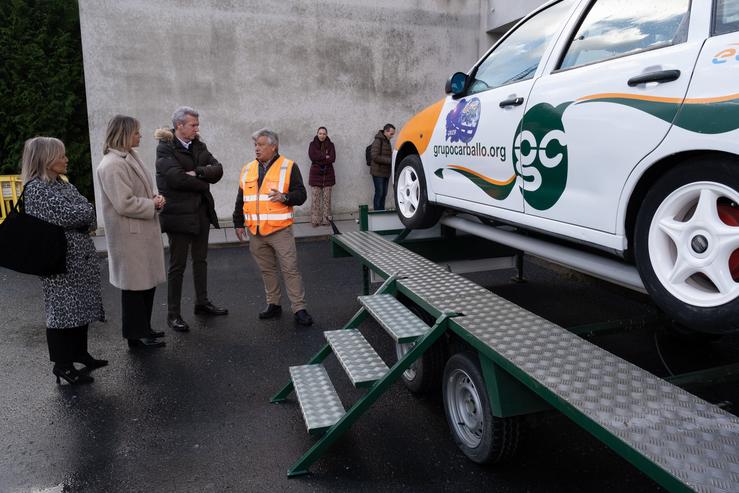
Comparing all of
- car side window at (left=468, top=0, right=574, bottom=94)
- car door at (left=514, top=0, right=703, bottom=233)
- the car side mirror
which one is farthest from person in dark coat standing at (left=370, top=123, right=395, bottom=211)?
car door at (left=514, top=0, right=703, bottom=233)

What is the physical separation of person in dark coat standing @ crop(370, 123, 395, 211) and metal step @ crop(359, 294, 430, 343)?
315 inches

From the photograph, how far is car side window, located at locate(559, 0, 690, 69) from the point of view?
251 cm

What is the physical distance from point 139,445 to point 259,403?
30.5 inches

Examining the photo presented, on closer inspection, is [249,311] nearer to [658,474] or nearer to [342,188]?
[658,474]

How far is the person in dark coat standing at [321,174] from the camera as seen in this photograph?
11242mm

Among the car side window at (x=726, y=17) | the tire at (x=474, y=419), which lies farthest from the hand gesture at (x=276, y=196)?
the car side window at (x=726, y=17)

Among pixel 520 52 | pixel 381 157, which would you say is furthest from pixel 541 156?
pixel 381 157

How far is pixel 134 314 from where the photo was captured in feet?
15.3

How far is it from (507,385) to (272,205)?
10.4 feet

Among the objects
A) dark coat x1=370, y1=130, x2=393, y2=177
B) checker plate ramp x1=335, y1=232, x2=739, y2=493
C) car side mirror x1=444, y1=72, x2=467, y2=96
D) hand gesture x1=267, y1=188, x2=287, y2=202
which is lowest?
checker plate ramp x1=335, y1=232, x2=739, y2=493

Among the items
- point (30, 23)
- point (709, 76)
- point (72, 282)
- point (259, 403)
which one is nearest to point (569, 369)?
point (709, 76)

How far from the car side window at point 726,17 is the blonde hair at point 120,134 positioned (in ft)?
12.4

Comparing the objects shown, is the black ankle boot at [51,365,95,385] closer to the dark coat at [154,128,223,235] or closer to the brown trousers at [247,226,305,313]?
the dark coat at [154,128,223,235]

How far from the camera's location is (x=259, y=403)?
384cm
